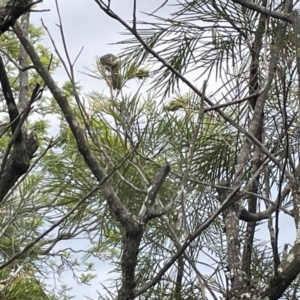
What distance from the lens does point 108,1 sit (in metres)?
0.76

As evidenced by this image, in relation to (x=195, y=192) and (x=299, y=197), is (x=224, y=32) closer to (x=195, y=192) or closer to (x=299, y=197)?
(x=195, y=192)

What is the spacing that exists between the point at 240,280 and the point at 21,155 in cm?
43

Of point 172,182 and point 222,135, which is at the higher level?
point 222,135

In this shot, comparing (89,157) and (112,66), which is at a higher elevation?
(112,66)

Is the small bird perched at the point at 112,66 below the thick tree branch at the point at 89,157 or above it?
above

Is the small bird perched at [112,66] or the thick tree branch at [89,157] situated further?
the small bird perched at [112,66]

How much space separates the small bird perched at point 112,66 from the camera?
3.75 feet

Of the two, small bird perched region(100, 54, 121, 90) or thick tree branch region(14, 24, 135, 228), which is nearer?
thick tree branch region(14, 24, 135, 228)

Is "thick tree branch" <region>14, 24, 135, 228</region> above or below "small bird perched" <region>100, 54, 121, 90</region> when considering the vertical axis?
below

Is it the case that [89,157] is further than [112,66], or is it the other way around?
[112,66]

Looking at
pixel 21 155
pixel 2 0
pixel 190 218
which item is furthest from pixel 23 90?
pixel 190 218

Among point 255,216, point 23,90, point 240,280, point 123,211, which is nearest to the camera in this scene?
point 123,211

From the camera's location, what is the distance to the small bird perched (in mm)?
1143

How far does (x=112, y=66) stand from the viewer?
3.77 ft
